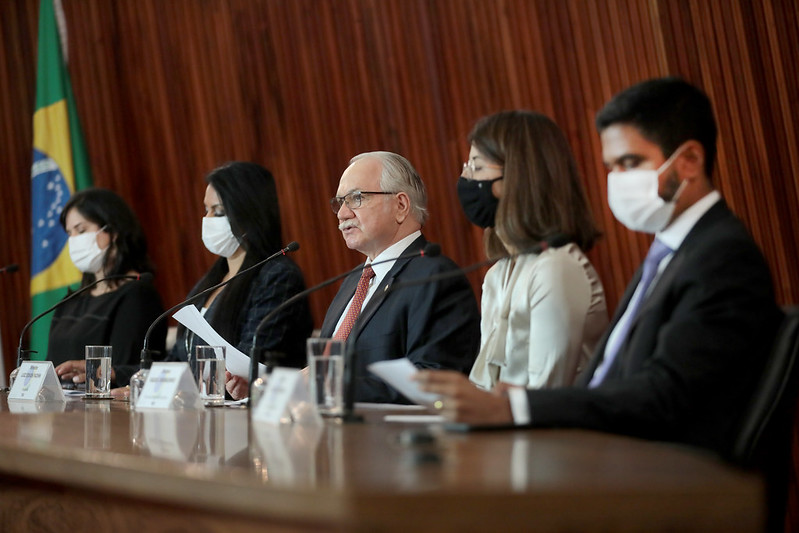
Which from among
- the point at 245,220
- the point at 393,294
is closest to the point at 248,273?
the point at 245,220

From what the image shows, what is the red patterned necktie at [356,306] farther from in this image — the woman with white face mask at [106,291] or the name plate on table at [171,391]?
the woman with white face mask at [106,291]

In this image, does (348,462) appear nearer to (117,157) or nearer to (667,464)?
(667,464)

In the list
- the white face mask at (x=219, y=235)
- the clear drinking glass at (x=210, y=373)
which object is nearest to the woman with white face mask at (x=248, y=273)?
the white face mask at (x=219, y=235)

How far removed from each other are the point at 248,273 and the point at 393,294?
0.94m

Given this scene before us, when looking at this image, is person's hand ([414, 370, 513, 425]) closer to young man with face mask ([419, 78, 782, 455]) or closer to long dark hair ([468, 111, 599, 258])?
young man with face mask ([419, 78, 782, 455])

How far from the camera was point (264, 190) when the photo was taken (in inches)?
158

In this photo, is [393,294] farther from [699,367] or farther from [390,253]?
A: [699,367]

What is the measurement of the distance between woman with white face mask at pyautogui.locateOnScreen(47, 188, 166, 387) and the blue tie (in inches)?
102

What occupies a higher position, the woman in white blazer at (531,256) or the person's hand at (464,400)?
the woman in white blazer at (531,256)

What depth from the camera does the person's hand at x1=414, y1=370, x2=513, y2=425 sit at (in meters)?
1.74

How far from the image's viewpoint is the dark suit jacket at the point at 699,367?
175cm

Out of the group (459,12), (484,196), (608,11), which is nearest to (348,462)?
(484,196)

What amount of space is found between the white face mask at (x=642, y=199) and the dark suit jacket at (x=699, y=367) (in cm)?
22

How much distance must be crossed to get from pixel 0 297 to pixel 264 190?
315cm
